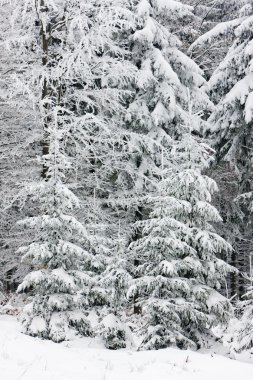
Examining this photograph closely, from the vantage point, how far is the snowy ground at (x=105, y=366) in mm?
5816

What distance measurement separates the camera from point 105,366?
6.89 m

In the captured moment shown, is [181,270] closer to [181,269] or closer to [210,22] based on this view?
[181,269]

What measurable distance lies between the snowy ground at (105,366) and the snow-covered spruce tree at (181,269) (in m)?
1.07

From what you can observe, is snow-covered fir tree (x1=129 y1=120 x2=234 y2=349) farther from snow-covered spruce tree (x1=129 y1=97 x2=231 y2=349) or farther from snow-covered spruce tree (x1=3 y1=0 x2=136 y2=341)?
snow-covered spruce tree (x1=3 y1=0 x2=136 y2=341)

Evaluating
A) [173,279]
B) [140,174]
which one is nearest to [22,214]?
[140,174]

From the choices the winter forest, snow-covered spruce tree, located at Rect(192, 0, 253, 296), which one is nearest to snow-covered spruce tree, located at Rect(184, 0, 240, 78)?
the winter forest

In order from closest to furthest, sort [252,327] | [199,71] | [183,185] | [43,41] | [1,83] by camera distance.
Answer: [252,327] → [183,185] → [43,41] → [1,83] → [199,71]

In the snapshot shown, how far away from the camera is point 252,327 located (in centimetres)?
1027

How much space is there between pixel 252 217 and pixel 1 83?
422 inches

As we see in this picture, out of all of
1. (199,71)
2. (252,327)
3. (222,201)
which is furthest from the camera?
(222,201)

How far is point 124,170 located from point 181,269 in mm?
6606

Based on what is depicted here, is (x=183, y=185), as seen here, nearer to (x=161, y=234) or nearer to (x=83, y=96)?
(x=161, y=234)

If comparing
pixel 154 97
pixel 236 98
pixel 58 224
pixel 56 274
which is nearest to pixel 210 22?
pixel 154 97

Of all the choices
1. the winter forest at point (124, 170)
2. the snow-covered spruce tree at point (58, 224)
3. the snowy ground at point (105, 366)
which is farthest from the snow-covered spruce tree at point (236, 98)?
the snowy ground at point (105, 366)
